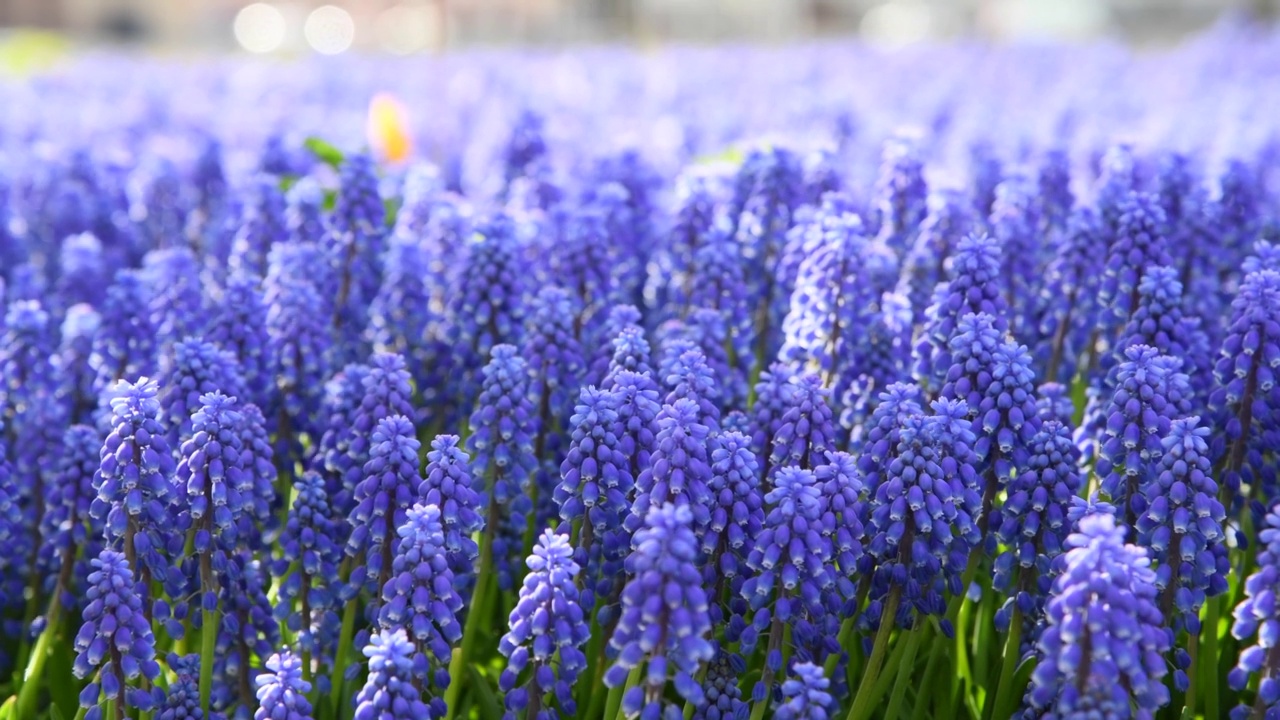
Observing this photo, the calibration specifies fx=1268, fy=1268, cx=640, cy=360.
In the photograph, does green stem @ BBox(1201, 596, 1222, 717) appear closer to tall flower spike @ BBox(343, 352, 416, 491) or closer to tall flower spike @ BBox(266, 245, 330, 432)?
tall flower spike @ BBox(343, 352, 416, 491)

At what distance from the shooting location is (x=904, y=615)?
4.41 meters

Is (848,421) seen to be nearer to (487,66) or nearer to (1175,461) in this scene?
(1175,461)

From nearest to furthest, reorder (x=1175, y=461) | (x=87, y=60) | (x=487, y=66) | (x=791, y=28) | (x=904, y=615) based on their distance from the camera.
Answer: (x=1175, y=461), (x=904, y=615), (x=487, y=66), (x=87, y=60), (x=791, y=28)

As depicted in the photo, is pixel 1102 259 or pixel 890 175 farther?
pixel 890 175

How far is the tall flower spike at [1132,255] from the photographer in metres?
5.24

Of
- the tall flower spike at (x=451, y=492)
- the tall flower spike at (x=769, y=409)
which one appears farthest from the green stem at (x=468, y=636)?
the tall flower spike at (x=769, y=409)

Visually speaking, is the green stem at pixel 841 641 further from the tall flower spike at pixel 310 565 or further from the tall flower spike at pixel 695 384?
the tall flower spike at pixel 310 565

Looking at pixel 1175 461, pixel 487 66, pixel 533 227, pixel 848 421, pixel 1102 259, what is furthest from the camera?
pixel 487 66

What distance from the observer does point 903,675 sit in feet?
14.5

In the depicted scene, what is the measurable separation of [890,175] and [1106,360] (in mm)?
1453

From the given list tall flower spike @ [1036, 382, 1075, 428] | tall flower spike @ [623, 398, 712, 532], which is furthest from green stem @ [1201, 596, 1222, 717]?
tall flower spike @ [623, 398, 712, 532]

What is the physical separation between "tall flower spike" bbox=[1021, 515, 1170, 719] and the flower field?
1cm

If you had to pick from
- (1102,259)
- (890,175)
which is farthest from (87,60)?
(1102,259)

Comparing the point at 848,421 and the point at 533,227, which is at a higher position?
the point at 533,227
